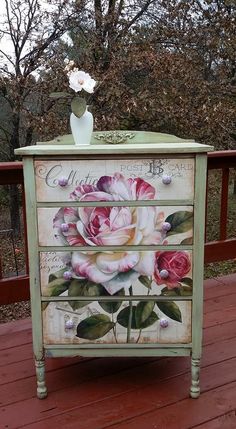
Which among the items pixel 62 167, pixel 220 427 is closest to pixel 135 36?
pixel 62 167

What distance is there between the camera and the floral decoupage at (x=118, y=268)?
1472 mm

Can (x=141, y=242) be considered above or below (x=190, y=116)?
below

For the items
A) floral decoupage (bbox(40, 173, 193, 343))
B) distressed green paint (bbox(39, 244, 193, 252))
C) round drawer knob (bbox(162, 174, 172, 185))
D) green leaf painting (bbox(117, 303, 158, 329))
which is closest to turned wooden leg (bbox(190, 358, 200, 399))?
floral decoupage (bbox(40, 173, 193, 343))

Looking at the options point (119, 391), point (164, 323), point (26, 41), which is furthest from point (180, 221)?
point (26, 41)

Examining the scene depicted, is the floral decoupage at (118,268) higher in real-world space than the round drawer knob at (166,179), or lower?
lower

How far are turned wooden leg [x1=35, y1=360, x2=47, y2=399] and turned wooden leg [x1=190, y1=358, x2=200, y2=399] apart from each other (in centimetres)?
56

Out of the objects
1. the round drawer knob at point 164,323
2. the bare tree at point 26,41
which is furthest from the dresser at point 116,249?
the bare tree at point 26,41

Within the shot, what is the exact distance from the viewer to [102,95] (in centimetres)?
559

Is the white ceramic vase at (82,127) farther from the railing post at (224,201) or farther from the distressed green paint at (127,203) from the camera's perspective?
the railing post at (224,201)

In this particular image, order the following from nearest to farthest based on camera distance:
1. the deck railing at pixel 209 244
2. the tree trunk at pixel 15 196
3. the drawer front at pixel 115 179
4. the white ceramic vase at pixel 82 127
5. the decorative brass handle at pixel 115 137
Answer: the drawer front at pixel 115 179 < the white ceramic vase at pixel 82 127 < the decorative brass handle at pixel 115 137 < the deck railing at pixel 209 244 < the tree trunk at pixel 15 196

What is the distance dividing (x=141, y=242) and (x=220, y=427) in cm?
68

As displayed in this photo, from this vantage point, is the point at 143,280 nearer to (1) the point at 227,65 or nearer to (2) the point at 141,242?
(2) the point at 141,242

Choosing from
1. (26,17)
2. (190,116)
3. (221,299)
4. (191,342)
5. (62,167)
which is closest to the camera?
(62,167)

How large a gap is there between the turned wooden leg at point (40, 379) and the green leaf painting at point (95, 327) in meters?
→ 0.19
